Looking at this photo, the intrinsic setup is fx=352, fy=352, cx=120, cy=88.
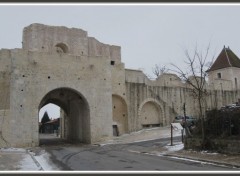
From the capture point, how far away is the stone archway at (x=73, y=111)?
30047mm

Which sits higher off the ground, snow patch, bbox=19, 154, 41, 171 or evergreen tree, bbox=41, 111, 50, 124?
evergreen tree, bbox=41, 111, 50, 124

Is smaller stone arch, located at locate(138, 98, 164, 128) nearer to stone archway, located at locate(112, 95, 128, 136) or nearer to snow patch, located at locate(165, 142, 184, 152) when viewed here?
stone archway, located at locate(112, 95, 128, 136)

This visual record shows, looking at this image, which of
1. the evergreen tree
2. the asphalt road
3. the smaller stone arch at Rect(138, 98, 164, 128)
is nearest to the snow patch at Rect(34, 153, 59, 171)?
the asphalt road

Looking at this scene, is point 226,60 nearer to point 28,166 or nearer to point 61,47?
point 61,47

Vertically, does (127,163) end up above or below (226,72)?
below

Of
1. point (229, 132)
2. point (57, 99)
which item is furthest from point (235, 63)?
point (229, 132)

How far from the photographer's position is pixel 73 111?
34219mm

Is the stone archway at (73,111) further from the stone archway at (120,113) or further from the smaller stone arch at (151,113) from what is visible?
the smaller stone arch at (151,113)

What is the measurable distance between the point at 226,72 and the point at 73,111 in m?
25.6

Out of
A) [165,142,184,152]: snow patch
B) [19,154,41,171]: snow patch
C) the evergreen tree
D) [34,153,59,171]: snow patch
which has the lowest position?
[34,153,59,171]: snow patch

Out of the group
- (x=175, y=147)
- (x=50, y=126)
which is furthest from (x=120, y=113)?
(x=50, y=126)

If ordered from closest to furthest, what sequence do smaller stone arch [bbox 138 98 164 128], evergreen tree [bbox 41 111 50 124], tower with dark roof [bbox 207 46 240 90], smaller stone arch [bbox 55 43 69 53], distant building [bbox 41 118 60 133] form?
smaller stone arch [bbox 55 43 69 53], smaller stone arch [bbox 138 98 164 128], tower with dark roof [bbox 207 46 240 90], distant building [bbox 41 118 60 133], evergreen tree [bbox 41 111 50 124]

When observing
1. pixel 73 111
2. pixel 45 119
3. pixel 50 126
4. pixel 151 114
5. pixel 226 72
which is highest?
pixel 226 72

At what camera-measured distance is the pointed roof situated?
5044 cm
